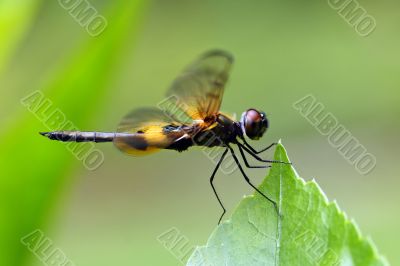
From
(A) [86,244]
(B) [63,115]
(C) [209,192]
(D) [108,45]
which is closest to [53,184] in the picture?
(B) [63,115]

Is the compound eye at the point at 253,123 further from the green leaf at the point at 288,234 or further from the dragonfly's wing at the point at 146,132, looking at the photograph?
the green leaf at the point at 288,234

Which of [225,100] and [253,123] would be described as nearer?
[253,123]

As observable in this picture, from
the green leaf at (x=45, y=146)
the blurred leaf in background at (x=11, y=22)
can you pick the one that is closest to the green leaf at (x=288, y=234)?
the green leaf at (x=45, y=146)

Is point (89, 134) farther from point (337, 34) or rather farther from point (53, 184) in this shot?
point (337, 34)

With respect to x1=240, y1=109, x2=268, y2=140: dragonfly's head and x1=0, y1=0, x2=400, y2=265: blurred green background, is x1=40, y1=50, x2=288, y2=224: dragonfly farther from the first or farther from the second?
x1=0, y1=0, x2=400, y2=265: blurred green background

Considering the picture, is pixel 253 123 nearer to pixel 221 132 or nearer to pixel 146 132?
pixel 221 132

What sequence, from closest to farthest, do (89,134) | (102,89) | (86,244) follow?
(102,89)
(89,134)
(86,244)

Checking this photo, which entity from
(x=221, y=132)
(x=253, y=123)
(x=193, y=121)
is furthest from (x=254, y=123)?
(x=193, y=121)

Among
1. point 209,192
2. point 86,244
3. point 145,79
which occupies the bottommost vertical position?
point 86,244
